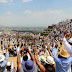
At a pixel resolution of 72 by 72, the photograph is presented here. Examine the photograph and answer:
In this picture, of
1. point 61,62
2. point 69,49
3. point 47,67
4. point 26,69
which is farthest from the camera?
point 69,49

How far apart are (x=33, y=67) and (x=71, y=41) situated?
5.34 ft

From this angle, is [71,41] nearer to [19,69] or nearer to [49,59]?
[49,59]

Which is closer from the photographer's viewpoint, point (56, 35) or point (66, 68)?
point (66, 68)

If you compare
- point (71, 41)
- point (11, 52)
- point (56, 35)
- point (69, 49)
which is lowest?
point (11, 52)

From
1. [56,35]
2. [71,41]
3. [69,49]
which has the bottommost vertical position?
A: [69,49]

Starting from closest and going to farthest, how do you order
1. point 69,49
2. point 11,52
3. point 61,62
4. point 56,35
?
point 61,62 < point 69,49 < point 11,52 < point 56,35

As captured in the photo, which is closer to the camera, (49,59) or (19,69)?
(19,69)

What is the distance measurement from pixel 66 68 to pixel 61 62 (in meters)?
0.22

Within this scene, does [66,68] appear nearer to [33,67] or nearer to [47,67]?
[47,67]

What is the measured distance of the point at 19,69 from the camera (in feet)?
6.86

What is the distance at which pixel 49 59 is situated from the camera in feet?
7.45

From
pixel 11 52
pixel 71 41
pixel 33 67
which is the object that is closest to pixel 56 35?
pixel 11 52

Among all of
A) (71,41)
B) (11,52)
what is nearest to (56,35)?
(11,52)

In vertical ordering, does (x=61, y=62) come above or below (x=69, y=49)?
below
